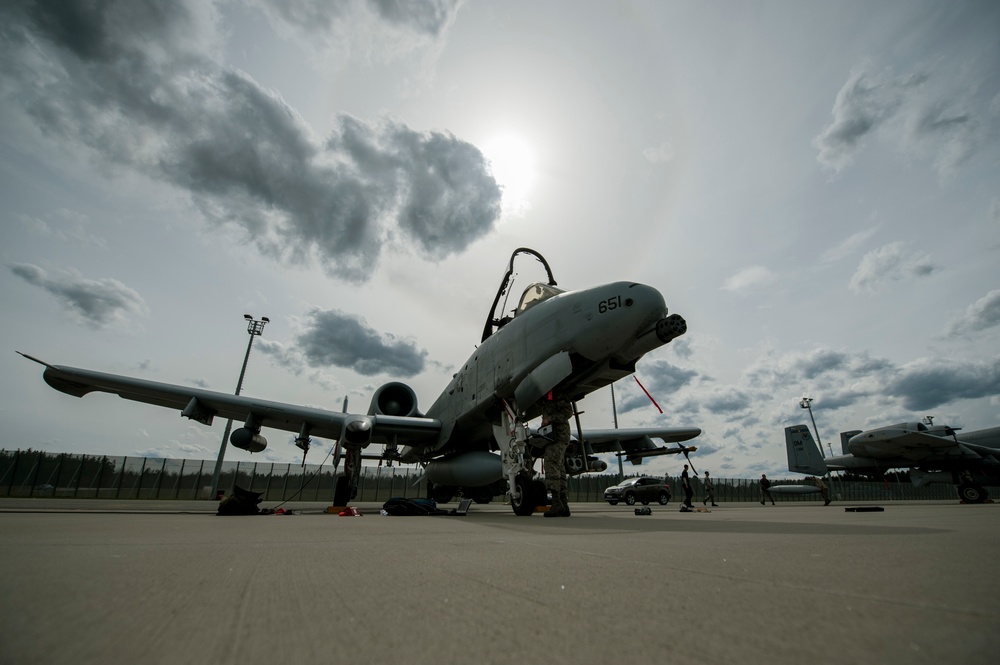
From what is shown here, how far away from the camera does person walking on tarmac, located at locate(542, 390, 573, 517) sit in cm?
712

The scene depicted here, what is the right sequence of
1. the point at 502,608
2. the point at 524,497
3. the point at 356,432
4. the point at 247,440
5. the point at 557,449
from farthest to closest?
the point at 247,440
the point at 356,432
the point at 557,449
the point at 524,497
the point at 502,608

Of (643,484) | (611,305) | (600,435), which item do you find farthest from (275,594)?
(643,484)

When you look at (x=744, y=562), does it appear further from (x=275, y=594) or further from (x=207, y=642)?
(x=207, y=642)

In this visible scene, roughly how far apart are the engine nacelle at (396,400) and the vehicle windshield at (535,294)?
5.86 meters

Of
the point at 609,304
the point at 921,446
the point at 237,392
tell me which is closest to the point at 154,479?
the point at 237,392

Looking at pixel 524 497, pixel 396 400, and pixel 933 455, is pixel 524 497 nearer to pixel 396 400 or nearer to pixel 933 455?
pixel 396 400

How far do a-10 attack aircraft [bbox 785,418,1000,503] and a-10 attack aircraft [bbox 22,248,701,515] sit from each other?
40.9 feet

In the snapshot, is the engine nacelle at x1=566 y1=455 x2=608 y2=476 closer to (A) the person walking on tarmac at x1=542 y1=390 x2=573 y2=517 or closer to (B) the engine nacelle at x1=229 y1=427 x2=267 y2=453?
(A) the person walking on tarmac at x1=542 y1=390 x2=573 y2=517

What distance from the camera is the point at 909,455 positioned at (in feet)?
62.8

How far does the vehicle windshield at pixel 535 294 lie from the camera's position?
888 cm

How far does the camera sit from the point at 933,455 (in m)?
18.5

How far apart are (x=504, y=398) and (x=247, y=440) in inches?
263

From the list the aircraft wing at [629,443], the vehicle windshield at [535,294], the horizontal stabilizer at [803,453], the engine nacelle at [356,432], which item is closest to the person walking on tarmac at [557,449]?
the vehicle windshield at [535,294]

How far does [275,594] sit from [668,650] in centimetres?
118
